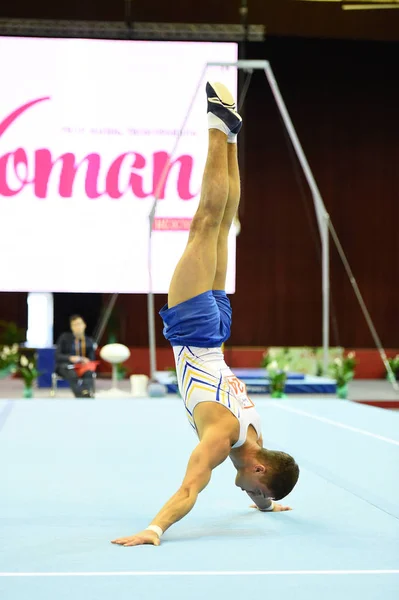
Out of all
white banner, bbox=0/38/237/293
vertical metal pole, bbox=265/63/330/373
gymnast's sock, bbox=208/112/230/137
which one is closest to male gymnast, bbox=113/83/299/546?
gymnast's sock, bbox=208/112/230/137

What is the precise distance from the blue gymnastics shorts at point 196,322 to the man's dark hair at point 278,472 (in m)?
0.45

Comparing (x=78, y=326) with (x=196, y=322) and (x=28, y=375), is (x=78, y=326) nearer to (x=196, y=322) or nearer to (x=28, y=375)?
(x=28, y=375)

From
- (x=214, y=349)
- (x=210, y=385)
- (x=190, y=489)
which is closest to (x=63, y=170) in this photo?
(x=214, y=349)

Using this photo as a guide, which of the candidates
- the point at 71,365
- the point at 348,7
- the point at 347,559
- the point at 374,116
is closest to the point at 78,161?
the point at 71,365

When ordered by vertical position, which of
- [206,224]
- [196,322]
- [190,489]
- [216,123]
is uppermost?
[216,123]

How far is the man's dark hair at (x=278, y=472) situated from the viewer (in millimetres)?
3029

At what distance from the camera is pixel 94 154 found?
9602 millimetres

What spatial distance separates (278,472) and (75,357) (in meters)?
6.10

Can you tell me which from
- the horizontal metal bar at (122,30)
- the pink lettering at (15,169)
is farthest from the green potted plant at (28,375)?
the horizontal metal bar at (122,30)

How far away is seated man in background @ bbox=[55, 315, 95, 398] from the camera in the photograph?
8.95 meters

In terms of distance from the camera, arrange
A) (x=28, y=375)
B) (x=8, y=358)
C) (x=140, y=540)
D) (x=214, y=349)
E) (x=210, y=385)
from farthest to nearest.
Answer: (x=8, y=358), (x=28, y=375), (x=214, y=349), (x=210, y=385), (x=140, y=540)

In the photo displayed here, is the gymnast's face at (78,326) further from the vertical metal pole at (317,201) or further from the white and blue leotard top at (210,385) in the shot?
the white and blue leotard top at (210,385)

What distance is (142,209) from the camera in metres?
9.69

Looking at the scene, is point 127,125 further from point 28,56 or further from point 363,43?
point 363,43
